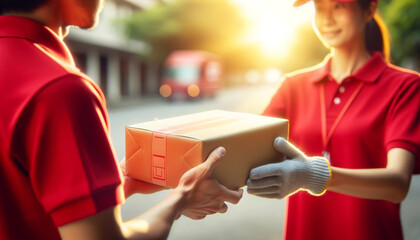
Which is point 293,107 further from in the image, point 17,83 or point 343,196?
point 17,83

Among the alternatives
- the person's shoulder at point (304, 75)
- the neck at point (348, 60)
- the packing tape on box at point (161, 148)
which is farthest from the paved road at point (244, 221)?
the packing tape on box at point (161, 148)

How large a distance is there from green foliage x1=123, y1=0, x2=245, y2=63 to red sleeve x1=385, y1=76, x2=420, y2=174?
24.0m

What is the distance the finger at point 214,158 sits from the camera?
1422 mm

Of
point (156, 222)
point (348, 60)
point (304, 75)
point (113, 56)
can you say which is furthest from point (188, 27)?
point (156, 222)

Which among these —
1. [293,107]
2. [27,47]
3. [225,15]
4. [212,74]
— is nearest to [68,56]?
[27,47]

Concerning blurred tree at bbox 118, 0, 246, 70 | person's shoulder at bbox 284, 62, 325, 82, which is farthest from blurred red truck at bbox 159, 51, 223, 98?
person's shoulder at bbox 284, 62, 325, 82

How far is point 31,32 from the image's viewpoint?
112 centimetres

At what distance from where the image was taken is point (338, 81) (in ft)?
7.38

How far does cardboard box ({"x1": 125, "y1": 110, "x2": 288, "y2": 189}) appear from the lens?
1473mm

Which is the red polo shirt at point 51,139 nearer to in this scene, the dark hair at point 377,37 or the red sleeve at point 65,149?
the red sleeve at point 65,149

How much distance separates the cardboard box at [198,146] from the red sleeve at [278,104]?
1.70 feet

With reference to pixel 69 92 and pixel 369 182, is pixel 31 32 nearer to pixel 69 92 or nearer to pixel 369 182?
pixel 69 92

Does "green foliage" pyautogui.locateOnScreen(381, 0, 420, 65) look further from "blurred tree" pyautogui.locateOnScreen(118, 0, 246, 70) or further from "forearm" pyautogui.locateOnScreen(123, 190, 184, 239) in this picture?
"blurred tree" pyautogui.locateOnScreen(118, 0, 246, 70)

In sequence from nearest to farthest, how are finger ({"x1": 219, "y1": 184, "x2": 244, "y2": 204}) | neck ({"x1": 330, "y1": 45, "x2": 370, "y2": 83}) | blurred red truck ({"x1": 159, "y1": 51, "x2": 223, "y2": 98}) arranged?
1. finger ({"x1": 219, "y1": 184, "x2": 244, "y2": 204})
2. neck ({"x1": 330, "y1": 45, "x2": 370, "y2": 83})
3. blurred red truck ({"x1": 159, "y1": 51, "x2": 223, "y2": 98})
